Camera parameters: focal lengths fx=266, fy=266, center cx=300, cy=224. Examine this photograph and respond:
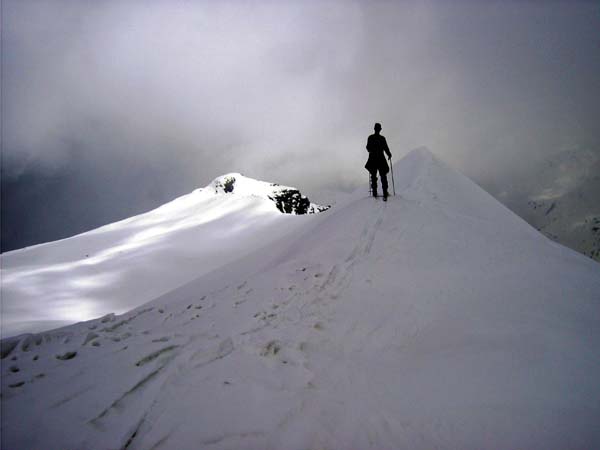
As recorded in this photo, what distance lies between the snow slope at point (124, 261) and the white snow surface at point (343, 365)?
19.0 feet

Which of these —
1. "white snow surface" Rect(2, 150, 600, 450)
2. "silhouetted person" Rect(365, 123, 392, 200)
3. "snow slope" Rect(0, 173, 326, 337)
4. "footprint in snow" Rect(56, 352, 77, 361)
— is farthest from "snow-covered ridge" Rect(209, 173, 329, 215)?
"footprint in snow" Rect(56, 352, 77, 361)

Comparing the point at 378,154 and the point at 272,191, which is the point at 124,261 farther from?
the point at 272,191

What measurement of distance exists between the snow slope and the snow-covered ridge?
14.2 metres

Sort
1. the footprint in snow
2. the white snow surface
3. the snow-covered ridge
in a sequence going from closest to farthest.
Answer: the white snow surface
the footprint in snow
the snow-covered ridge

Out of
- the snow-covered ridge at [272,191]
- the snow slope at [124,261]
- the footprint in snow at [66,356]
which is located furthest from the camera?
the snow-covered ridge at [272,191]

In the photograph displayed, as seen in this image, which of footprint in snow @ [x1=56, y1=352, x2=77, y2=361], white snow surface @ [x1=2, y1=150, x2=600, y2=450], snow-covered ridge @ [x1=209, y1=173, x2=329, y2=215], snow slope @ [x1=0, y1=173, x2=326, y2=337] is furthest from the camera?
snow-covered ridge @ [x1=209, y1=173, x2=329, y2=215]

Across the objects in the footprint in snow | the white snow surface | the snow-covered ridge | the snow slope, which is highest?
the snow-covered ridge

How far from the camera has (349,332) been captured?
4121 millimetres

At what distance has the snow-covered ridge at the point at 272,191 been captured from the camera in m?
47.9

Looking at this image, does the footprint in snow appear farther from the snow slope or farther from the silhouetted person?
the silhouetted person

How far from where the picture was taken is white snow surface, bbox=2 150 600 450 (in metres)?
2.27

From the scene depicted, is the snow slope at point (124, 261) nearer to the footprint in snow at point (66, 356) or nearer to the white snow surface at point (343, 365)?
the white snow surface at point (343, 365)

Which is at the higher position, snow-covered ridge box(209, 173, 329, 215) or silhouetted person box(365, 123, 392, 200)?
snow-covered ridge box(209, 173, 329, 215)

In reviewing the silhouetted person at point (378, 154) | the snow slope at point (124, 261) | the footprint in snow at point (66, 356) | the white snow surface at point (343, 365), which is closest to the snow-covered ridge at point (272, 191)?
the snow slope at point (124, 261)
